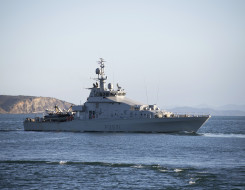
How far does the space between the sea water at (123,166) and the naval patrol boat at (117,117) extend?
11.9 meters

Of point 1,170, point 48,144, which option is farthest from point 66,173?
point 48,144

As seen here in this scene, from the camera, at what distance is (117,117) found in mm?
68938

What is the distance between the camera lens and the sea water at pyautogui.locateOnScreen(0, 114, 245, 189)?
29.0 meters

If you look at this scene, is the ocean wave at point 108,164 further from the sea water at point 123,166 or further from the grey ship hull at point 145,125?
the grey ship hull at point 145,125

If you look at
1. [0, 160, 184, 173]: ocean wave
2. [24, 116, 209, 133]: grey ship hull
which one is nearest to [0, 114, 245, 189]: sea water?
[0, 160, 184, 173]: ocean wave

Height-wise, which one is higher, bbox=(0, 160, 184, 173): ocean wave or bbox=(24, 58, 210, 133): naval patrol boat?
bbox=(24, 58, 210, 133): naval patrol boat

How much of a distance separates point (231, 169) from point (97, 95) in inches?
1646

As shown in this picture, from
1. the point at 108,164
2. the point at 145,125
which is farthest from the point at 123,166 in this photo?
the point at 145,125

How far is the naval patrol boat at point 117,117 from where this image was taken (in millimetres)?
65375

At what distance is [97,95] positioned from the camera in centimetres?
7219

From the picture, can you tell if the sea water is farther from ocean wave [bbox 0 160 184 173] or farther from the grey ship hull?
the grey ship hull

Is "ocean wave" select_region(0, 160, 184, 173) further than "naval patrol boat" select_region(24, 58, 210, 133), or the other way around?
"naval patrol boat" select_region(24, 58, 210, 133)

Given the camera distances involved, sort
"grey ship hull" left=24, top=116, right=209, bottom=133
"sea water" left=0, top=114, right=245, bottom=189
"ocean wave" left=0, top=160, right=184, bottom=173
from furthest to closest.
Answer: "grey ship hull" left=24, top=116, right=209, bottom=133 → "ocean wave" left=0, top=160, right=184, bottom=173 → "sea water" left=0, top=114, right=245, bottom=189

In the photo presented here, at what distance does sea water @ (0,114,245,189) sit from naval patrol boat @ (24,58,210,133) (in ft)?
39.0
